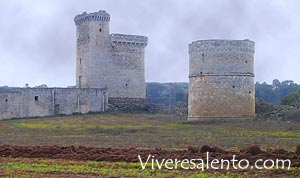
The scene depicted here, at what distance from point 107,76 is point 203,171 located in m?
39.6

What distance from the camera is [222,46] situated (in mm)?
40188

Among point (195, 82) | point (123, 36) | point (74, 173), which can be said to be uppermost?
point (123, 36)

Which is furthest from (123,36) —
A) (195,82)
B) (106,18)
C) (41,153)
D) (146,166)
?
(146,166)

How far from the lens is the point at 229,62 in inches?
1588

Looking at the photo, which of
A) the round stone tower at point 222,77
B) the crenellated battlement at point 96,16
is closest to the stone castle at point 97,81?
the crenellated battlement at point 96,16

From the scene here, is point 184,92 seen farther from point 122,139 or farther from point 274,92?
point 122,139

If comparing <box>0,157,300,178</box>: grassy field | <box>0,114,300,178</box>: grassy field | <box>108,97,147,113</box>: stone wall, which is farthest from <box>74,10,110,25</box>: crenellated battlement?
<box>0,157,300,178</box>: grassy field

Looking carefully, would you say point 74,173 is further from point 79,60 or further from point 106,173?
point 79,60

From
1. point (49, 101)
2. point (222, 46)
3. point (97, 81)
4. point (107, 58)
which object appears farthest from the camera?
point (107, 58)

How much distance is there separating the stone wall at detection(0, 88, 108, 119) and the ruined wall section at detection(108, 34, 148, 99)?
2438 millimetres

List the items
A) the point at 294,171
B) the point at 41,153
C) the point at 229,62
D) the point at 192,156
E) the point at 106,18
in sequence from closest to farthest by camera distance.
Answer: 1. the point at 294,171
2. the point at 192,156
3. the point at 41,153
4. the point at 229,62
5. the point at 106,18

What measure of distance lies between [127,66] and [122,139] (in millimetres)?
28470

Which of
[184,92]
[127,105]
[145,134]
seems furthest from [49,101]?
[184,92]

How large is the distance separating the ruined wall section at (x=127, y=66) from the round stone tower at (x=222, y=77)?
15.5 m
